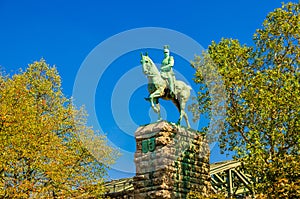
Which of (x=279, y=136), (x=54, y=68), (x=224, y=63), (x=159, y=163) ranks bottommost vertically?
(x=159, y=163)

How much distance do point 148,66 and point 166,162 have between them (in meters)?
4.68

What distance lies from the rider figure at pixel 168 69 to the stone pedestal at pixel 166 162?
2.22 m

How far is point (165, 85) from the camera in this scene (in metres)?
23.7

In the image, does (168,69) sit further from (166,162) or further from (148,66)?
(166,162)

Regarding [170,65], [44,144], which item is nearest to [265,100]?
[170,65]

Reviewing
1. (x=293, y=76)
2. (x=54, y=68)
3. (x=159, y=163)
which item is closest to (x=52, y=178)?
(x=159, y=163)

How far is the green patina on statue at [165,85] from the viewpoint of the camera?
2338 cm

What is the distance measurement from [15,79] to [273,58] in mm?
16237

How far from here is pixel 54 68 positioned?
113 ft

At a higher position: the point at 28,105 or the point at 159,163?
the point at 28,105

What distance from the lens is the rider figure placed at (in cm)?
2389

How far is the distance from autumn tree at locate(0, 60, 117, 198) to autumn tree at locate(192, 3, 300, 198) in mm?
8059

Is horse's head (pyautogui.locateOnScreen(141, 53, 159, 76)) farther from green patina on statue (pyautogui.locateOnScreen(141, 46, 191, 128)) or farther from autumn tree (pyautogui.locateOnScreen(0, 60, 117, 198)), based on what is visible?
autumn tree (pyautogui.locateOnScreen(0, 60, 117, 198))

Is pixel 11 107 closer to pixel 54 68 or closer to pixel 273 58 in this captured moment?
pixel 54 68
